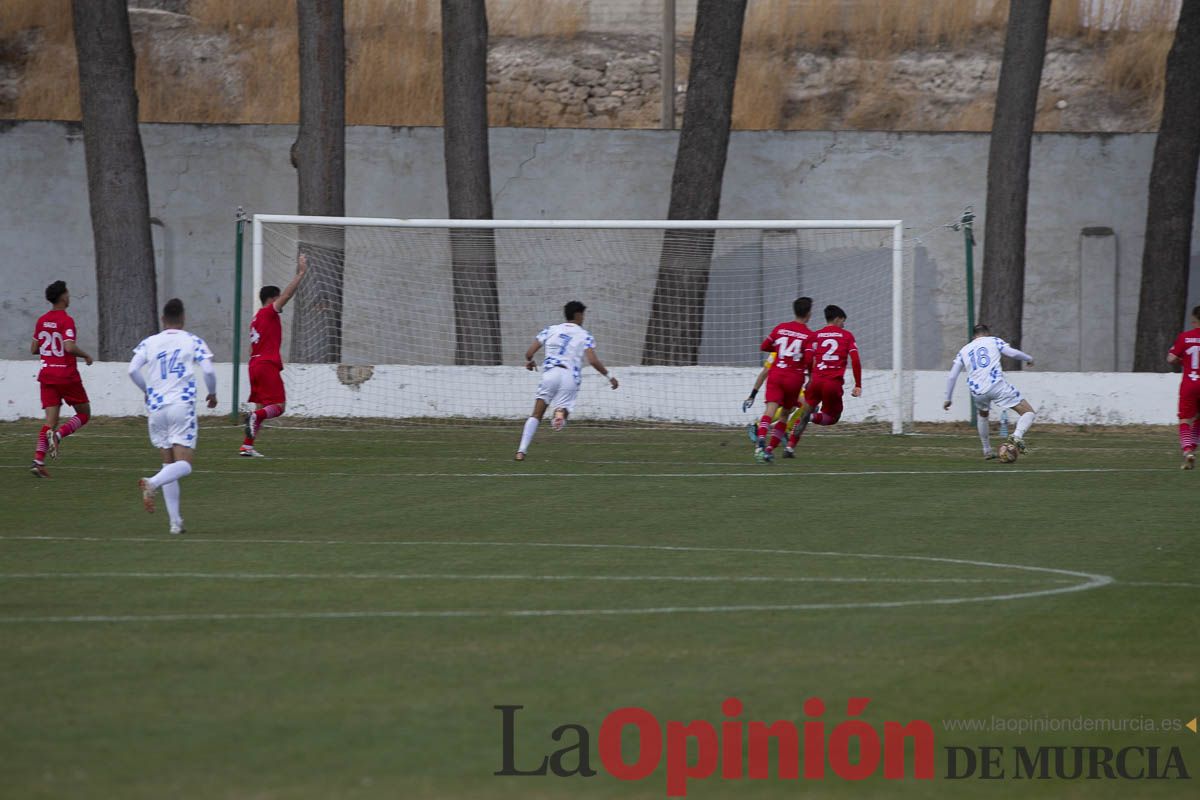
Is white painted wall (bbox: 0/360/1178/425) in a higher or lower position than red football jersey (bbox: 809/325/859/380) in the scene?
lower

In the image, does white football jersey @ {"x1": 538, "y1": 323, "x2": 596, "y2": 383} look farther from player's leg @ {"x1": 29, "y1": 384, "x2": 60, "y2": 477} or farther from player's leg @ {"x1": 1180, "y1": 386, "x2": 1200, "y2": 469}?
player's leg @ {"x1": 1180, "y1": 386, "x2": 1200, "y2": 469}

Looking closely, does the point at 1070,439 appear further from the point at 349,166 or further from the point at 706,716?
the point at 706,716

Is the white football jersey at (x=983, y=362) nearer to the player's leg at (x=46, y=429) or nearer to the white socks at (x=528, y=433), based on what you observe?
the white socks at (x=528, y=433)

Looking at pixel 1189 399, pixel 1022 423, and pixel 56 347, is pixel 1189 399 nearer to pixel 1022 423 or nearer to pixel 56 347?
pixel 1022 423

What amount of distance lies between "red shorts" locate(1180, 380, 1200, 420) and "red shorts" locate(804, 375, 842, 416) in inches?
146

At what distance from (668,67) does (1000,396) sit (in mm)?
15941

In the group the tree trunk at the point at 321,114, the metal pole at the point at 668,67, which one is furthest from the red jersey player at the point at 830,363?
the metal pole at the point at 668,67

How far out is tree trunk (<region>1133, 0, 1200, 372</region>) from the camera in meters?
25.5

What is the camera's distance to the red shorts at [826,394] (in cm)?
1845

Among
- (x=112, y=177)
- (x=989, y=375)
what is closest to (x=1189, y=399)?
(x=989, y=375)

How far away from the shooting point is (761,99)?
35.6 metres

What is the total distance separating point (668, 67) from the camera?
32031 mm

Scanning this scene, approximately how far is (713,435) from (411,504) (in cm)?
863

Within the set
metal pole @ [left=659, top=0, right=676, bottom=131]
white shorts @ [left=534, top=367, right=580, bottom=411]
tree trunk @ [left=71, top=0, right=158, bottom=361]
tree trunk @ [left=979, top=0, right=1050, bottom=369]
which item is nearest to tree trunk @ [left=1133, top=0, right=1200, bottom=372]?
tree trunk @ [left=979, top=0, right=1050, bottom=369]
